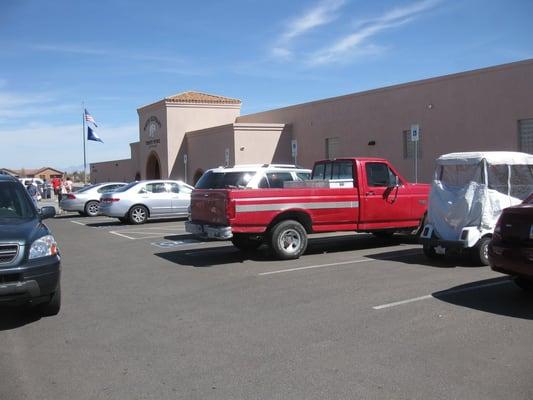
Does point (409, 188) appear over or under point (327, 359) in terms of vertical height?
over

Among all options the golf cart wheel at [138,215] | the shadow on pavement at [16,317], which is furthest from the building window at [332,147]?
the shadow on pavement at [16,317]

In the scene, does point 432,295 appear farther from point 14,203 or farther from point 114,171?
point 114,171

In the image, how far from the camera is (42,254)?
6.45 m

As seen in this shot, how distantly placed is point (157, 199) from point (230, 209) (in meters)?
10.0

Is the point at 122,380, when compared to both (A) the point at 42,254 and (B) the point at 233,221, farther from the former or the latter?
(B) the point at 233,221

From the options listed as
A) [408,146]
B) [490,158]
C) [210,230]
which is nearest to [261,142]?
[408,146]

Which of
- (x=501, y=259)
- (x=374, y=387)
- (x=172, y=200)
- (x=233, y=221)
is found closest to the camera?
(x=374, y=387)

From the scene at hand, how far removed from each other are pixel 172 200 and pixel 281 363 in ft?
50.5

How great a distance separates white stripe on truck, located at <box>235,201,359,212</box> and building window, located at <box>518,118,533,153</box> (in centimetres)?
852

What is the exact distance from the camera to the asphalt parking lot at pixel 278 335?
4.52 m

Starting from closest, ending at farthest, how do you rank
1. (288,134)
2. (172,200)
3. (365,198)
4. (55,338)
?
(55,338)
(365,198)
(172,200)
(288,134)

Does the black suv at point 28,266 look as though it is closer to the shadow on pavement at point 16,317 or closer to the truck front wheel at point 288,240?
the shadow on pavement at point 16,317

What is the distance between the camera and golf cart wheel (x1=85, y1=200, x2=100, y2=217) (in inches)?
947

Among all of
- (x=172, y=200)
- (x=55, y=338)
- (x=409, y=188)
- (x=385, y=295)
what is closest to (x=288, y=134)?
(x=172, y=200)
